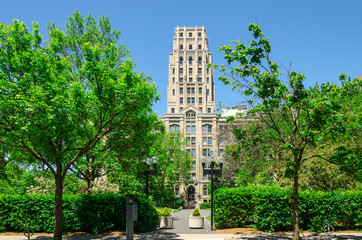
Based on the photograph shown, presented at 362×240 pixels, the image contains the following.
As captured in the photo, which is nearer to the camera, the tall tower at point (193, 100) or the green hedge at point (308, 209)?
the green hedge at point (308, 209)

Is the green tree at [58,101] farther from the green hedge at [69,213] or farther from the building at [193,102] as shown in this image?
the building at [193,102]

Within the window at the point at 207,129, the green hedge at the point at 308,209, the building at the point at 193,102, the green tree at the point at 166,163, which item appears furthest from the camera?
the window at the point at 207,129

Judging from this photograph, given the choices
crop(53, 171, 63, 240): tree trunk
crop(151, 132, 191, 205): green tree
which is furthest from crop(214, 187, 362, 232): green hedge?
crop(151, 132, 191, 205): green tree

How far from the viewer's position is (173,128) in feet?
264

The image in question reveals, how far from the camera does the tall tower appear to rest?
3100 inches

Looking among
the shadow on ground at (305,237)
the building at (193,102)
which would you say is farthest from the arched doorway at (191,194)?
the shadow on ground at (305,237)

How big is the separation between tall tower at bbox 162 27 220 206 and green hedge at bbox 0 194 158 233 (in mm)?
57425

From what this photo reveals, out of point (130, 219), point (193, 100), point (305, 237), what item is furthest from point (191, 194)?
point (130, 219)

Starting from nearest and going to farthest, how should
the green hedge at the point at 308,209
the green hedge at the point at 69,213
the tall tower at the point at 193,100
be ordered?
the green hedge at the point at 308,209 < the green hedge at the point at 69,213 < the tall tower at the point at 193,100

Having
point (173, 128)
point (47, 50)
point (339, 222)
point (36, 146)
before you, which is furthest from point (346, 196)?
point (173, 128)

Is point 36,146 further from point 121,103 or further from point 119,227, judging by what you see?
point 119,227

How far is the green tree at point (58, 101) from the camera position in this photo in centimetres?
1196

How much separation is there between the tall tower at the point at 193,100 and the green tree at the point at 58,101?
59.1 m

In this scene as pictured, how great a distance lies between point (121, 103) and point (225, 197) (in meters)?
8.29
